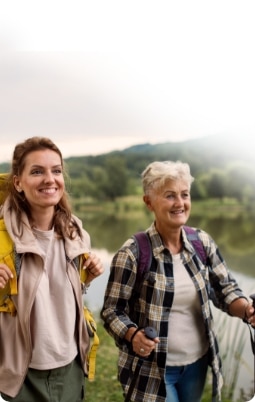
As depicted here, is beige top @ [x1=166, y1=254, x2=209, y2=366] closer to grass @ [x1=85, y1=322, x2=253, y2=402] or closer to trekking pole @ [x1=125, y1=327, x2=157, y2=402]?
trekking pole @ [x1=125, y1=327, x2=157, y2=402]

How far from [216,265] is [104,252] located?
2638 millimetres

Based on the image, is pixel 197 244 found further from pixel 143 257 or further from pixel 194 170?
pixel 194 170

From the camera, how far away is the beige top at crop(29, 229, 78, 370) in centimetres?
146

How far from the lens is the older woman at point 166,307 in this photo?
1665mm

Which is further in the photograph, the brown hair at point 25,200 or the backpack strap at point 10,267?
the brown hair at point 25,200

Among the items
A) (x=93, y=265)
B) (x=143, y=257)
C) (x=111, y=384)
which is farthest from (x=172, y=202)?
(x=111, y=384)

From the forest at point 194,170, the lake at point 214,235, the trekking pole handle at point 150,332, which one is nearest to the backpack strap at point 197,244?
the trekking pole handle at point 150,332

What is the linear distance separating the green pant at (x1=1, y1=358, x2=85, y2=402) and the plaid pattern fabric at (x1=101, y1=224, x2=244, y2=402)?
24 cm

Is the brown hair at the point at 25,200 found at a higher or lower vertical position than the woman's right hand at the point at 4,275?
higher

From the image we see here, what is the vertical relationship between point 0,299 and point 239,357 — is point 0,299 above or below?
above

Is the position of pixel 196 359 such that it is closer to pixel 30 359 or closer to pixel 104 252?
pixel 30 359

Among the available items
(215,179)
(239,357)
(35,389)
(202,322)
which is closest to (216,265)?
(202,322)

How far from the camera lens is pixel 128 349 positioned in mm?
1723

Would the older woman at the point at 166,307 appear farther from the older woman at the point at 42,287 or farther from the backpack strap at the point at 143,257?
the older woman at the point at 42,287
